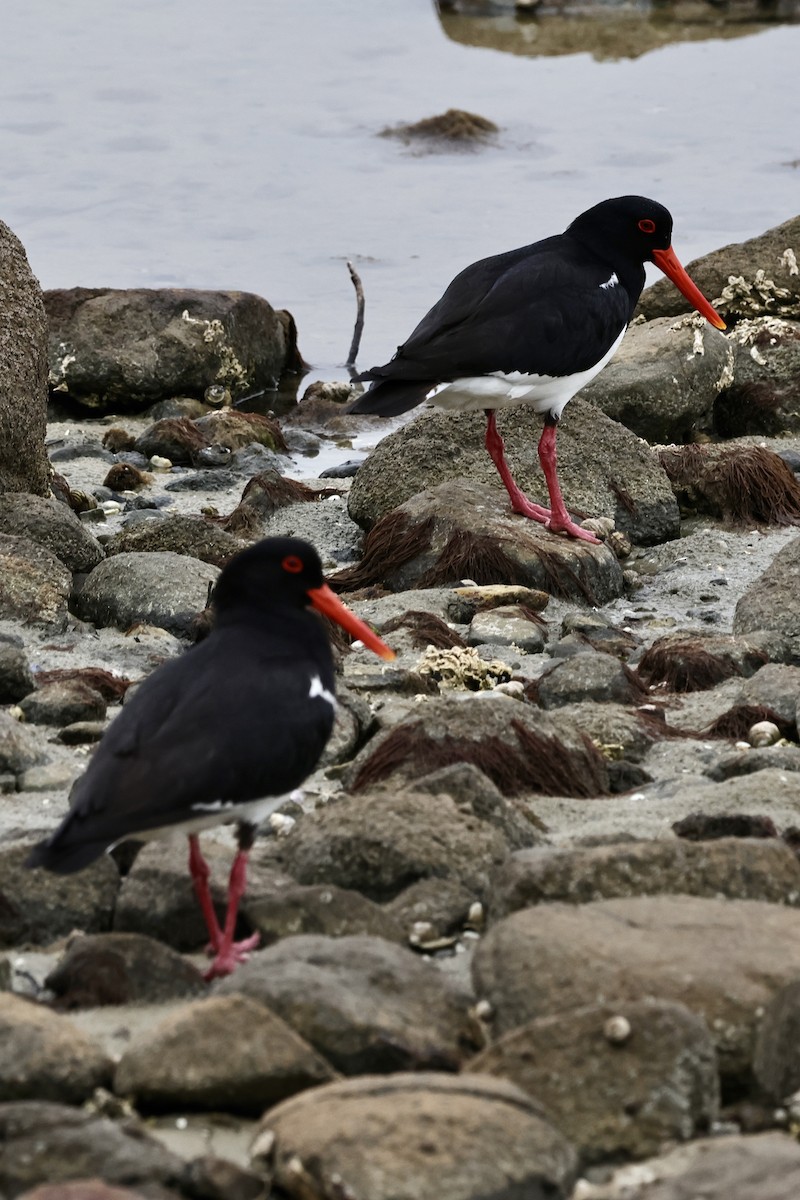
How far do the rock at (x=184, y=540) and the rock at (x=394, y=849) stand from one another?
367 centimetres

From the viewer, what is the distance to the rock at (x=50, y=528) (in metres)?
8.05

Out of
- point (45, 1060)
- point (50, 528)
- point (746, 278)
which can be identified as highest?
point (45, 1060)

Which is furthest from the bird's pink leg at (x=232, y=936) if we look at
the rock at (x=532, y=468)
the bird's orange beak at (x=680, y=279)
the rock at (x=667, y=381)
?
the rock at (x=667, y=381)

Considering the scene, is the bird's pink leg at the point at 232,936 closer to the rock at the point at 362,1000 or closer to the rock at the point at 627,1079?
Result: the rock at the point at 362,1000

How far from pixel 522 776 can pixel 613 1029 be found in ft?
6.90

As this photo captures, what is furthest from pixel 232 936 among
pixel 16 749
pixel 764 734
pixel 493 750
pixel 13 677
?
pixel 764 734

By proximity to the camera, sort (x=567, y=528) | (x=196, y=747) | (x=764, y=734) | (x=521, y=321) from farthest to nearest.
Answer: (x=567, y=528)
(x=521, y=321)
(x=764, y=734)
(x=196, y=747)

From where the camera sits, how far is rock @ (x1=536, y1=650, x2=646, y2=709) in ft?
21.1

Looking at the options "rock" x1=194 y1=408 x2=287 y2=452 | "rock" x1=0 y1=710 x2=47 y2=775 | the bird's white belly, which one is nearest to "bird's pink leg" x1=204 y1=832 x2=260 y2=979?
"rock" x1=0 y1=710 x2=47 y2=775

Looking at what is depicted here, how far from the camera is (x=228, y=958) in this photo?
4176 mm

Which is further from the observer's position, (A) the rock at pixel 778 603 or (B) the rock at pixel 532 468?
(B) the rock at pixel 532 468

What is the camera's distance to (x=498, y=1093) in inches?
Result: 126

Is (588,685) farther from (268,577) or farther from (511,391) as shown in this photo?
(511,391)

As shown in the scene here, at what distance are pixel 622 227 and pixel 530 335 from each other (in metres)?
1.17
